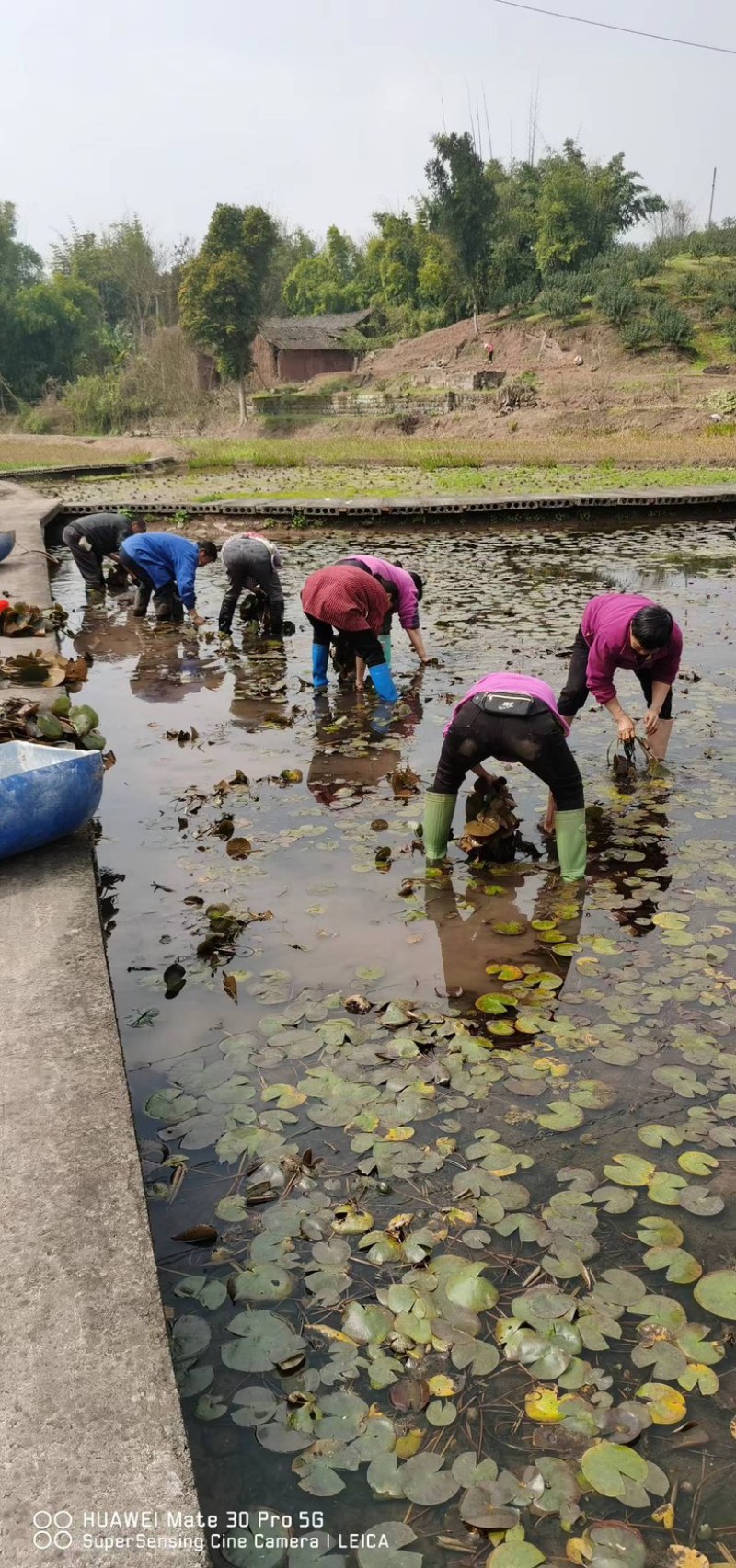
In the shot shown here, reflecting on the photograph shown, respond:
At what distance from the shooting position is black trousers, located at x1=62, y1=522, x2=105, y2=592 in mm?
12508

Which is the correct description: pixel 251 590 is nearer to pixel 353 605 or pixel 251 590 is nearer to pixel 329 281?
pixel 353 605

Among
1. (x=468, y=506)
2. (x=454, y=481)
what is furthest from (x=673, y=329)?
(x=468, y=506)

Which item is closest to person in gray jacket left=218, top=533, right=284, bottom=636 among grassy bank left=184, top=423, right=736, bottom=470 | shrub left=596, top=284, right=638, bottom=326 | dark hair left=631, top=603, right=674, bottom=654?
dark hair left=631, top=603, right=674, bottom=654

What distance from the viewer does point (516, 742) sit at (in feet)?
14.1

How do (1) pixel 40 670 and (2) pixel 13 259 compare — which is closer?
(1) pixel 40 670

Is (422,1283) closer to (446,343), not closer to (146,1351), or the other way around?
(146,1351)

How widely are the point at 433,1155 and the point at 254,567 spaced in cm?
737

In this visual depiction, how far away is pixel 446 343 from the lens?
52031 millimetres

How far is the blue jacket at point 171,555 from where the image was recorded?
10.6 metres

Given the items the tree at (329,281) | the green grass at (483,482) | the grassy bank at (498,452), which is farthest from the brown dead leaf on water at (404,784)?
the tree at (329,281)

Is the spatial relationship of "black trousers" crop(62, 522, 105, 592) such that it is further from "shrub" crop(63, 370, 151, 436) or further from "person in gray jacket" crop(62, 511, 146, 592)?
"shrub" crop(63, 370, 151, 436)

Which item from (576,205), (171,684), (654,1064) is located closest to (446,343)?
(576,205)

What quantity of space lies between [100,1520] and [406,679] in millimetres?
7302

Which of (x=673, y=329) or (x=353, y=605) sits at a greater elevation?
(x=673, y=329)
